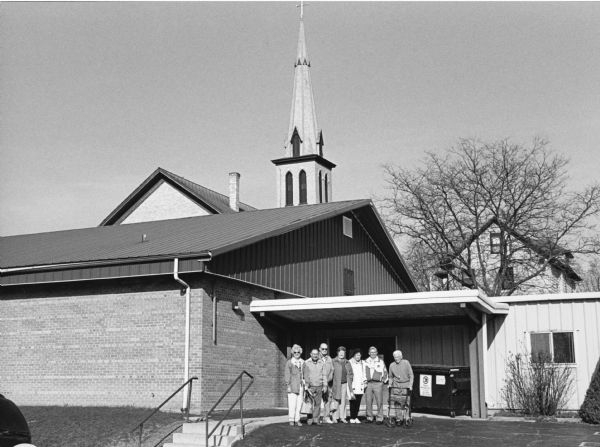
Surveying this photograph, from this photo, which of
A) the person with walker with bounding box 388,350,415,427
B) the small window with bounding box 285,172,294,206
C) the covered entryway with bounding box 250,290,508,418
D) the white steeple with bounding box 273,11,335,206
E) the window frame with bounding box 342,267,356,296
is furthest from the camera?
the small window with bounding box 285,172,294,206

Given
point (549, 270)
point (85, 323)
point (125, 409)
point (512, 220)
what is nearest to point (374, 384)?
point (125, 409)

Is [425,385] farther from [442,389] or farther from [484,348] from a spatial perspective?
[484,348]

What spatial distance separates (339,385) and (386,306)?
280 centimetres

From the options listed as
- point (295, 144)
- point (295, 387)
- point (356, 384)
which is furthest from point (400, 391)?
point (295, 144)

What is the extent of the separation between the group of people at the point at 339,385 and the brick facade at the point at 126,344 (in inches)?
102

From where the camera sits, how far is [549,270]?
48.2 metres

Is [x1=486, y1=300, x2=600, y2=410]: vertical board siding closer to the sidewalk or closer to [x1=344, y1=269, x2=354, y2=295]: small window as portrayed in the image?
the sidewalk

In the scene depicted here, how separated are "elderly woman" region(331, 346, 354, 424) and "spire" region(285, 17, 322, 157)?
46.1 m

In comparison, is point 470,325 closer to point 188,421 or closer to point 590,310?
point 590,310

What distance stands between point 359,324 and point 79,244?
861 cm

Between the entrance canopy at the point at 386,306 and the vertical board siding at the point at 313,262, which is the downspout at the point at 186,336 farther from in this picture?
the entrance canopy at the point at 386,306

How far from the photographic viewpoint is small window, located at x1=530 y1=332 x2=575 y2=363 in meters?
18.5

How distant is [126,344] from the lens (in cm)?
1844

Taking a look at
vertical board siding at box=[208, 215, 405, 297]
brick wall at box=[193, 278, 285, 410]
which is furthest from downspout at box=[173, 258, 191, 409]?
vertical board siding at box=[208, 215, 405, 297]
